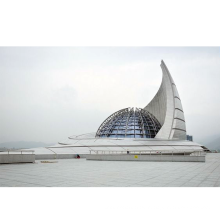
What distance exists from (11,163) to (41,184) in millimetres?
8236

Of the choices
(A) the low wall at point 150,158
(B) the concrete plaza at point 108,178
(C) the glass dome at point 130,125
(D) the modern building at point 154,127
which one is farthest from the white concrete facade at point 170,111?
(B) the concrete plaza at point 108,178

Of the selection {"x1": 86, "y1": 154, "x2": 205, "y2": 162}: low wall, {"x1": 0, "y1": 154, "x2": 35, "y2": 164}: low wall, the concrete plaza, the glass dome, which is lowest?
{"x1": 86, "y1": 154, "x2": 205, "y2": 162}: low wall

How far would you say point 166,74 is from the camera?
113ft

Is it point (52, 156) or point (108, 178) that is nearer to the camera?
point (108, 178)

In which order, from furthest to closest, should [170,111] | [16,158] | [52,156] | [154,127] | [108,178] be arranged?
[154,127] < [170,111] < [52,156] < [16,158] < [108,178]

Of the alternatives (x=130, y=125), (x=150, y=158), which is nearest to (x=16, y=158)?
(x=150, y=158)

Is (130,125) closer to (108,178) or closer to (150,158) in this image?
(150,158)

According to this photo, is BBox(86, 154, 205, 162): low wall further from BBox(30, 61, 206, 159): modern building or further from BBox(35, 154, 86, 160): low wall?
BBox(30, 61, 206, 159): modern building

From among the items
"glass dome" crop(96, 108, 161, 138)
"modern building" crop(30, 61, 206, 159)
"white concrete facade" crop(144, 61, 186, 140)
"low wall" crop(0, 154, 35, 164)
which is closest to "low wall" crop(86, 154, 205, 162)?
A: "low wall" crop(0, 154, 35, 164)

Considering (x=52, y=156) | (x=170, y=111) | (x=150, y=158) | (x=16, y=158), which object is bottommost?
(x=52, y=156)

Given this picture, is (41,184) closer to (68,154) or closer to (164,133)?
(68,154)

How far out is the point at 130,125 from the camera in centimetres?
3391

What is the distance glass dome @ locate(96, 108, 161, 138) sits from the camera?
32450mm

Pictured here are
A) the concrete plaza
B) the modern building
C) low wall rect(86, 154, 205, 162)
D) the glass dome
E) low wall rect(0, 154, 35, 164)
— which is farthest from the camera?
the glass dome
